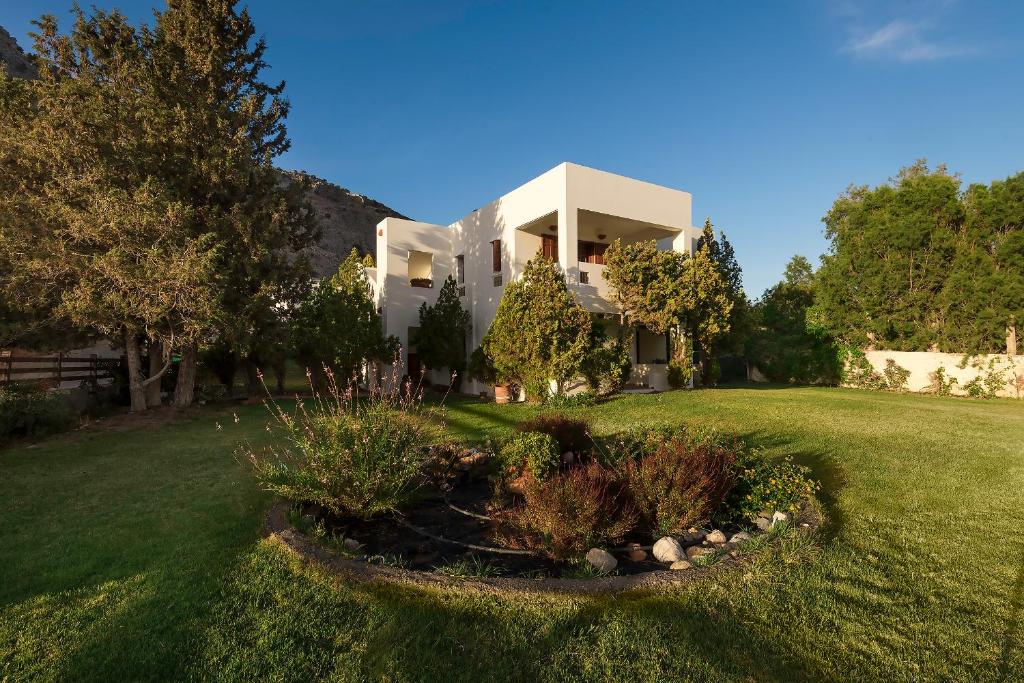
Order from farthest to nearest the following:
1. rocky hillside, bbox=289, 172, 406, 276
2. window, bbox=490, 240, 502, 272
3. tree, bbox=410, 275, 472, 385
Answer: rocky hillside, bbox=289, 172, 406, 276, tree, bbox=410, 275, 472, 385, window, bbox=490, 240, 502, 272

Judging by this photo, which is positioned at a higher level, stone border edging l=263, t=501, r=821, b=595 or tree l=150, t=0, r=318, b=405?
tree l=150, t=0, r=318, b=405

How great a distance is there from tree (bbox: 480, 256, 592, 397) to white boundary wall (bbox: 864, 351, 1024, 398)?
15.3m

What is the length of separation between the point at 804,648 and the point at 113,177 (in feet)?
50.8

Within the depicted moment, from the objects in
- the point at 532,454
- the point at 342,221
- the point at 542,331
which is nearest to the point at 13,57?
the point at 342,221

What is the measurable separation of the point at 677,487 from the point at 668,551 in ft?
2.33

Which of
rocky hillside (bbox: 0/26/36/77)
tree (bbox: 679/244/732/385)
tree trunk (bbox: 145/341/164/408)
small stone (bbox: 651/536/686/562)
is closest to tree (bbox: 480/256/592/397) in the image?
tree (bbox: 679/244/732/385)

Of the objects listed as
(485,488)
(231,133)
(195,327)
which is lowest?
(485,488)

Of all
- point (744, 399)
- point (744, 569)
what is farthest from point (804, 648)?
point (744, 399)

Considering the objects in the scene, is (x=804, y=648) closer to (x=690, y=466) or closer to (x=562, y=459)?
(x=690, y=466)

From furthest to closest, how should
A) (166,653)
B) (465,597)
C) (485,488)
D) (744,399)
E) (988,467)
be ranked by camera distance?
1. (744,399)
2. (988,467)
3. (485,488)
4. (465,597)
5. (166,653)

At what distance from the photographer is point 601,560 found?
3.88m

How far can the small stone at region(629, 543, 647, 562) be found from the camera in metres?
4.17

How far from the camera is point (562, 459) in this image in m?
6.44

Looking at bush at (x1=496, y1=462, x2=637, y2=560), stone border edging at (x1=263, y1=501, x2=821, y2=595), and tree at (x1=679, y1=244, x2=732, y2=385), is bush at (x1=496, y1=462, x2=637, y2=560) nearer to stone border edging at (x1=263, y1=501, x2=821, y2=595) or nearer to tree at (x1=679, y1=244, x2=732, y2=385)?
stone border edging at (x1=263, y1=501, x2=821, y2=595)
